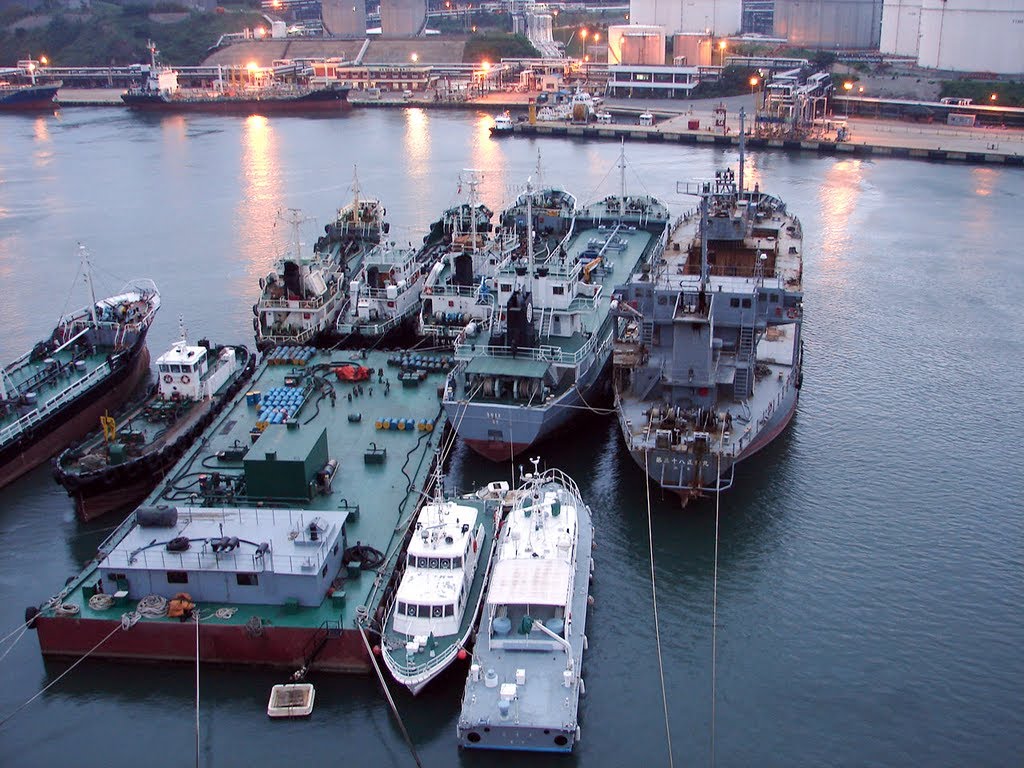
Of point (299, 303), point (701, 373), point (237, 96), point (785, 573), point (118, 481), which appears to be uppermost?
point (237, 96)

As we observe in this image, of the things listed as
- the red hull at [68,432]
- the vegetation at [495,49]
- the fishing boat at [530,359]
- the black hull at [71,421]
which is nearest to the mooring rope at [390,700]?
the fishing boat at [530,359]

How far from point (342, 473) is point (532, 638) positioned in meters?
9.48

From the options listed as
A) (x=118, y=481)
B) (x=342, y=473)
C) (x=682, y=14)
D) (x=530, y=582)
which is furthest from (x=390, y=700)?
(x=682, y=14)

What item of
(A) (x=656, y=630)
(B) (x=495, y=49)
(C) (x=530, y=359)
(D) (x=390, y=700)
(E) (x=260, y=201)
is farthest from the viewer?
(B) (x=495, y=49)

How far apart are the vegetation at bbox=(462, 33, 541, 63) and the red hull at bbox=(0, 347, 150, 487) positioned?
120 m

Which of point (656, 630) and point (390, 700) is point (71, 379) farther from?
point (656, 630)

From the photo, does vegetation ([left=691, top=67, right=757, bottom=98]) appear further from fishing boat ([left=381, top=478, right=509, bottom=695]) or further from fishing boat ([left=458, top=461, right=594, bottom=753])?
fishing boat ([left=381, top=478, right=509, bottom=695])

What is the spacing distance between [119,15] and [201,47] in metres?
23.4

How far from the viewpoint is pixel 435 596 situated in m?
22.3

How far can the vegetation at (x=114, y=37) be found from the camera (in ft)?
532

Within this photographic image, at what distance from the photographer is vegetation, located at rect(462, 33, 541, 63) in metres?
149

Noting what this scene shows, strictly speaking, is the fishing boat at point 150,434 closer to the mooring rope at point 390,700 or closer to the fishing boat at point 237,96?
the mooring rope at point 390,700

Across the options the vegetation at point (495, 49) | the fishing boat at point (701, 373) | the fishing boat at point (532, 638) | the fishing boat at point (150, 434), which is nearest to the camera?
the fishing boat at point (532, 638)

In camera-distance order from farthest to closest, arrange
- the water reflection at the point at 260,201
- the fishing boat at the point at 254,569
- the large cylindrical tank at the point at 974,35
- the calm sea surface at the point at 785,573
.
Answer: the large cylindrical tank at the point at 974,35, the water reflection at the point at 260,201, the fishing boat at the point at 254,569, the calm sea surface at the point at 785,573
